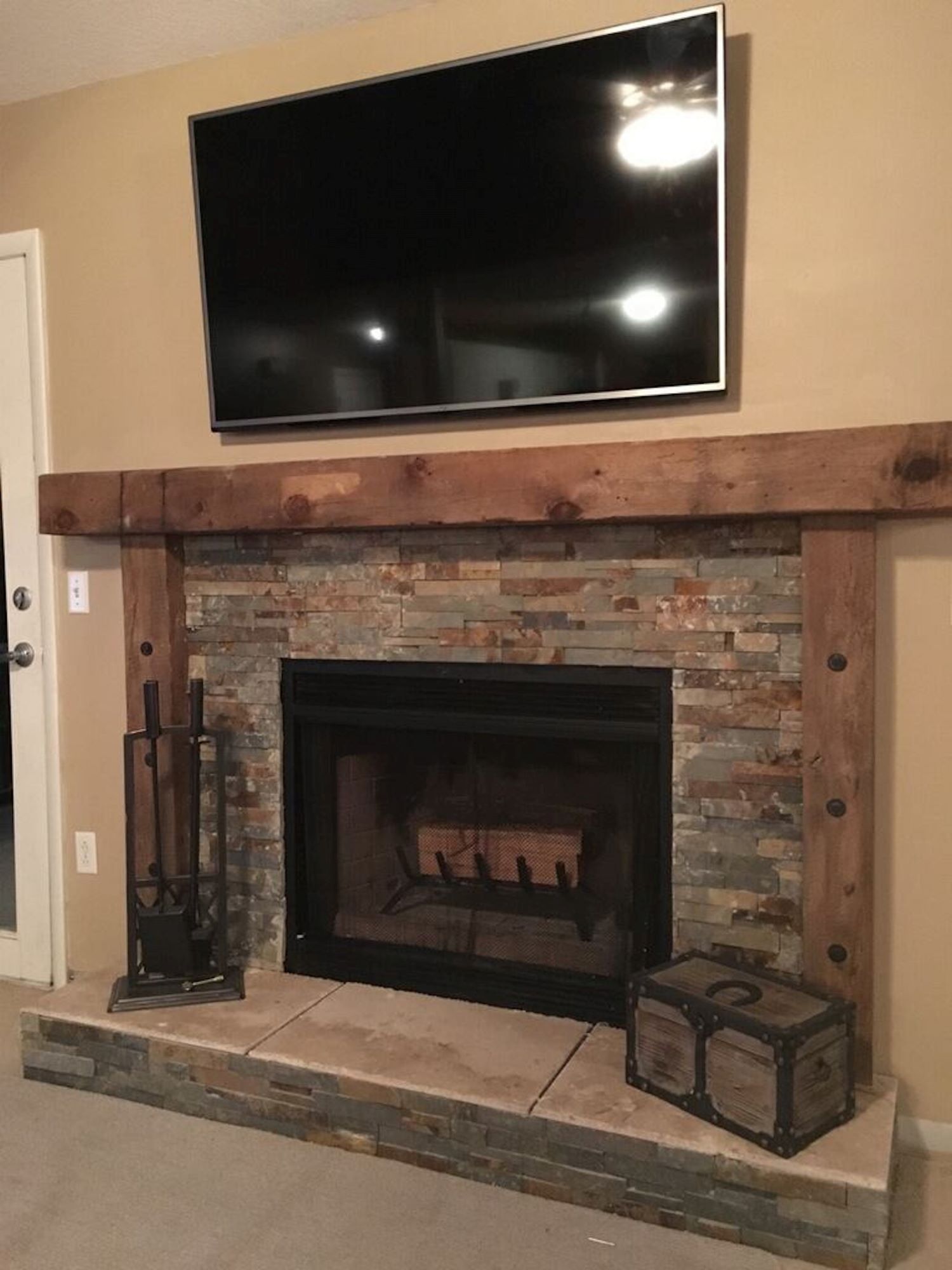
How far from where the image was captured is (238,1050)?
7.30 feet

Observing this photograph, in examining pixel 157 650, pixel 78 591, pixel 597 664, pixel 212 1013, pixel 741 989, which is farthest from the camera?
pixel 78 591

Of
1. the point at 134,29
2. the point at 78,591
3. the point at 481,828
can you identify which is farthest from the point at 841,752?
the point at 134,29

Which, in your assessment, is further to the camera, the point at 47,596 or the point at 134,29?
the point at 47,596

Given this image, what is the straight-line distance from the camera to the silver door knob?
9.59 feet

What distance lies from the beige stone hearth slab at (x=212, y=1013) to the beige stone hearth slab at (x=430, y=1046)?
49 millimetres

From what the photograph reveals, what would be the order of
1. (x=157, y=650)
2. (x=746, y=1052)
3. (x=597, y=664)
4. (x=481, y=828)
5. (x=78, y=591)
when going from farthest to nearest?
(x=78, y=591)
(x=157, y=650)
(x=481, y=828)
(x=597, y=664)
(x=746, y=1052)

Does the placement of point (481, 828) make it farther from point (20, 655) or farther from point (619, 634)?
point (20, 655)

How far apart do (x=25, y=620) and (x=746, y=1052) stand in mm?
2200

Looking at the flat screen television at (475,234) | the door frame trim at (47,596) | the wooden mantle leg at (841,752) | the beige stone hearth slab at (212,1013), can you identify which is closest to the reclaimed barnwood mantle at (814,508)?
the wooden mantle leg at (841,752)

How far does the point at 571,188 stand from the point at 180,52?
1133mm

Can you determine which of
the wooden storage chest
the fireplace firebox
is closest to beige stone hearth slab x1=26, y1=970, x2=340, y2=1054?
the fireplace firebox

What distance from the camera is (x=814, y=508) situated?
2002 mm

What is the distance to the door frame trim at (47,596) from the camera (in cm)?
283

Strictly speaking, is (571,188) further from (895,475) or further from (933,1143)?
(933,1143)
